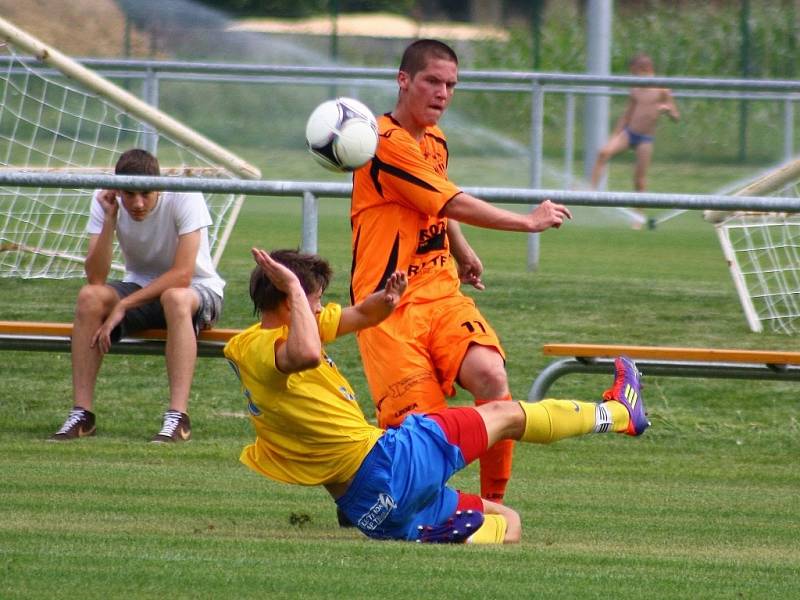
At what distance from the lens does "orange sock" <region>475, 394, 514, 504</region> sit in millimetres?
6637

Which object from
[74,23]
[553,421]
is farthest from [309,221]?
[74,23]

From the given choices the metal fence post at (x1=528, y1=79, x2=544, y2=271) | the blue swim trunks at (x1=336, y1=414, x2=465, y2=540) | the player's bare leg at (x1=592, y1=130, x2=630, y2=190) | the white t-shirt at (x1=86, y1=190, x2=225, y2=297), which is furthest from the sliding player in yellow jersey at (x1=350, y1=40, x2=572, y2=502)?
the player's bare leg at (x1=592, y1=130, x2=630, y2=190)

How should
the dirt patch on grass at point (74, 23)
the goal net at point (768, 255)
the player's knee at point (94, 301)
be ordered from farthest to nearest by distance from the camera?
the dirt patch on grass at point (74, 23) < the goal net at point (768, 255) < the player's knee at point (94, 301)

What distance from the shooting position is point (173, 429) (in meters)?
8.31

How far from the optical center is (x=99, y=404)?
9.28m

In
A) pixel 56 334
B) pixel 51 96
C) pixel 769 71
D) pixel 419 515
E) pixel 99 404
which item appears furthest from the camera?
pixel 769 71

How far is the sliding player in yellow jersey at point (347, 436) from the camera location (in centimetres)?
593

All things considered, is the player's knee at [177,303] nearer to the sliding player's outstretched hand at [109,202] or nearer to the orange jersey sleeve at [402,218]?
the sliding player's outstretched hand at [109,202]

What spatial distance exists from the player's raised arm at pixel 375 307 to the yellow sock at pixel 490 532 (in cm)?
87

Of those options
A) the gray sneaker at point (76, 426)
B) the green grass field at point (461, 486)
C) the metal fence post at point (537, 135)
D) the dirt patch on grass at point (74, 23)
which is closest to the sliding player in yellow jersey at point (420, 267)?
the green grass field at point (461, 486)

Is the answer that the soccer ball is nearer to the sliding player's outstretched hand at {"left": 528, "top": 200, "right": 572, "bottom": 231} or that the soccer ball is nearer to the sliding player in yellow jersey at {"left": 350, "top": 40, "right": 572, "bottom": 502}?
the sliding player in yellow jersey at {"left": 350, "top": 40, "right": 572, "bottom": 502}

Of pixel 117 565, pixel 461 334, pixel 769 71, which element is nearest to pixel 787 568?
pixel 461 334

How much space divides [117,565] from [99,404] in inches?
165

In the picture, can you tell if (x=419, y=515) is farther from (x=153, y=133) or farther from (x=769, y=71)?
(x=769, y=71)
